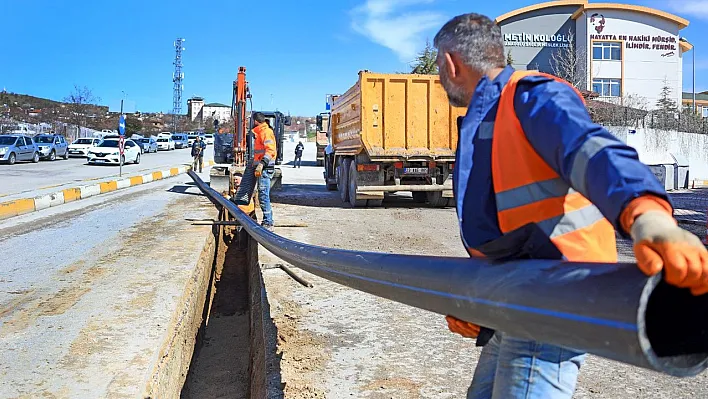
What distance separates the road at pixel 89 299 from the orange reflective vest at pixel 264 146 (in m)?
1.43

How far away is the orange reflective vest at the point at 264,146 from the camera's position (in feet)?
31.2

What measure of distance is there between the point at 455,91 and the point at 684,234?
0.95 meters

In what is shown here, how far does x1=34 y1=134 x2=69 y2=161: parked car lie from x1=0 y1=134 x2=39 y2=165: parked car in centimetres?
141

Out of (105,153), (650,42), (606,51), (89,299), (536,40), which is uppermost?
(536,40)

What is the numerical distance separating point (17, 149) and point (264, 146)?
25.3m

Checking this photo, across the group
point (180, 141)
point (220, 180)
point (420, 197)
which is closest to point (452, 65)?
point (420, 197)

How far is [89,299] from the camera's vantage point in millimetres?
5156

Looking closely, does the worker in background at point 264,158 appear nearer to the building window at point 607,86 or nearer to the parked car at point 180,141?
the building window at point 607,86

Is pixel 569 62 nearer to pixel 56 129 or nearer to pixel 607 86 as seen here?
pixel 607 86

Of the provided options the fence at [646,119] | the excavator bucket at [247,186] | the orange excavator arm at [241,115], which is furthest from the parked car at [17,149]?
the fence at [646,119]

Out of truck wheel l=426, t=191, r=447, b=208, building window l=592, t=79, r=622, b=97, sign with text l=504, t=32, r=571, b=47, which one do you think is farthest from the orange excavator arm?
building window l=592, t=79, r=622, b=97

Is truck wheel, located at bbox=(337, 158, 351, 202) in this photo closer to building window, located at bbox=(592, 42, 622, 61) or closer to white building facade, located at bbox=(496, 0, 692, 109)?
white building facade, located at bbox=(496, 0, 692, 109)

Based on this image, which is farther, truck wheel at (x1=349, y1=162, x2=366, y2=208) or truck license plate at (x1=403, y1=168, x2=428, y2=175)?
truck wheel at (x1=349, y1=162, x2=366, y2=208)

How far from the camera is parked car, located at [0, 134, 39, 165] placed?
28750mm
